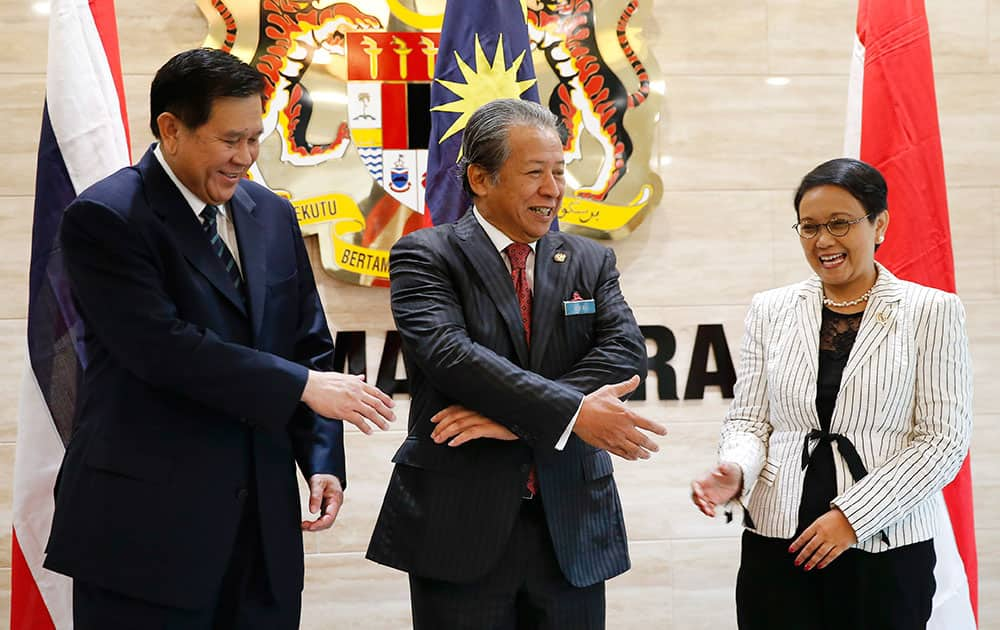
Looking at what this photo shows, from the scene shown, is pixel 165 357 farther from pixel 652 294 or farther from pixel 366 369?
pixel 652 294

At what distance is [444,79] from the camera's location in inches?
115

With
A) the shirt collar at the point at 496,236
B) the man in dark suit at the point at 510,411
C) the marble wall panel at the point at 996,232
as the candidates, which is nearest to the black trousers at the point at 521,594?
the man in dark suit at the point at 510,411

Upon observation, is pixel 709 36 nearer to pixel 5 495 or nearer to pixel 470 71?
pixel 470 71

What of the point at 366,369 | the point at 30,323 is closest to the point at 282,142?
the point at 366,369

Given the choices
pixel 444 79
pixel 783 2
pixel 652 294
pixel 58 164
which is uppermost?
pixel 783 2

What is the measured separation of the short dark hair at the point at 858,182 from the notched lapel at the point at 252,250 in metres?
1.16

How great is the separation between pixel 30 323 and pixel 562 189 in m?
1.46

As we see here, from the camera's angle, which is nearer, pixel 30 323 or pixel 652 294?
pixel 30 323

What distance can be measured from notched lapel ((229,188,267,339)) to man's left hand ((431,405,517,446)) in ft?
1.25

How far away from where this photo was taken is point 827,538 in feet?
6.42

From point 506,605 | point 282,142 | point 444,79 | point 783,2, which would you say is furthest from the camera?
point 783,2

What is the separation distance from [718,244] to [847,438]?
1.78 meters

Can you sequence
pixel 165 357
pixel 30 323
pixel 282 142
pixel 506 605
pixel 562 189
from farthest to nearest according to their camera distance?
1. pixel 282 142
2. pixel 30 323
3. pixel 562 189
4. pixel 506 605
5. pixel 165 357

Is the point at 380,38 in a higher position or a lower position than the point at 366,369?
higher
